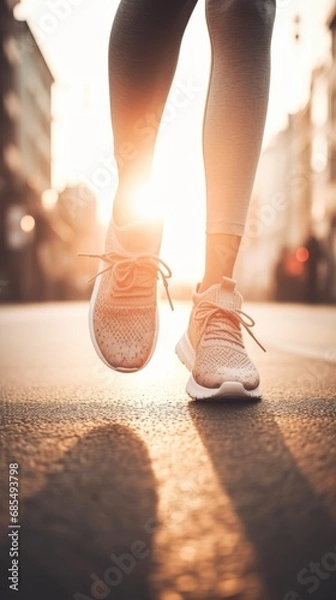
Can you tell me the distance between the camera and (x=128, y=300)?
6.40 feet

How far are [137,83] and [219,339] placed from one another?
2.44 ft

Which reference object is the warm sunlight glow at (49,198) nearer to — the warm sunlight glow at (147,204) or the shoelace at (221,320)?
the warm sunlight glow at (147,204)

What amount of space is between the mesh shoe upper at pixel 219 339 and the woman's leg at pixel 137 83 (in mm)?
319

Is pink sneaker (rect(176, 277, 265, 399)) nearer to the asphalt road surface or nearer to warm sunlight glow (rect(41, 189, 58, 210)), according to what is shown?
the asphalt road surface

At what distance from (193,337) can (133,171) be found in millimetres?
477

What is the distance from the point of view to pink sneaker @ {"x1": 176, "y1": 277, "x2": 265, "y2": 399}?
5.75 ft

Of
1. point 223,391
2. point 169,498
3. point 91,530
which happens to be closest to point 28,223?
point 223,391

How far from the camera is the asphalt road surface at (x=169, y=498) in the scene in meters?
0.72

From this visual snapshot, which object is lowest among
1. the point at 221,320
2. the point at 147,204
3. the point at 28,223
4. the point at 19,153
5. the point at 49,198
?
the point at 28,223

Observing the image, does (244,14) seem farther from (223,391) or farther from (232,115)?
(223,391)

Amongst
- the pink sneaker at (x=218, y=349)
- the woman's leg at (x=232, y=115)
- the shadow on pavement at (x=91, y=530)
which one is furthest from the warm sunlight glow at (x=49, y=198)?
the shadow on pavement at (x=91, y=530)

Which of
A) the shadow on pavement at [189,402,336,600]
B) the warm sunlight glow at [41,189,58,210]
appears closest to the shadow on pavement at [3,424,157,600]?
the shadow on pavement at [189,402,336,600]

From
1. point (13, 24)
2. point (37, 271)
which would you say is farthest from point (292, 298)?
point (13, 24)

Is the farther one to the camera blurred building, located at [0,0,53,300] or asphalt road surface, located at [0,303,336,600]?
blurred building, located at [0,0,53,300]
